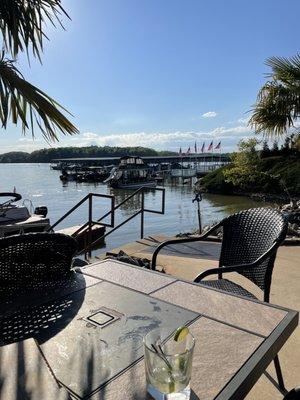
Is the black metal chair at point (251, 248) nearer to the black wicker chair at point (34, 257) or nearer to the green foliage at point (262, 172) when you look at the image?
the black wicker chair at point (34, 257)

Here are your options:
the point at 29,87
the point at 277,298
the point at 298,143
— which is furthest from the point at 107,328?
the point at 298,143

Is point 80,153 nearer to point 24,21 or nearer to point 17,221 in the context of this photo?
point 17,221

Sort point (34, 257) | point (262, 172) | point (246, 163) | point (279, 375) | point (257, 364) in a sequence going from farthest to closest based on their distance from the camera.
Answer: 1. point (262, 172)
2. point (246, 163)
3. point (279, 375)
4. point (34, 257)
5. point (257, 364)

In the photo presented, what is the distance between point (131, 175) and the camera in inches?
1610

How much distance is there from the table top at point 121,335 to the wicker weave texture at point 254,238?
70cm

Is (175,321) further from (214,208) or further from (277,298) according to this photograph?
(214,208)

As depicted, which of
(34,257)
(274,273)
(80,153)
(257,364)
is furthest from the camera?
(80,153)

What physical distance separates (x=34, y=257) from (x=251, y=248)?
1.46m

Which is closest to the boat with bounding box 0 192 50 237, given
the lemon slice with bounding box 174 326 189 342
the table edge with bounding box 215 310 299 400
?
the table edge with bounding box 215 310 299 400

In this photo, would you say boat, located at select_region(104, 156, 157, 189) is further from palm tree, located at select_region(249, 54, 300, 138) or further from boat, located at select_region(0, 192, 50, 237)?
palm tree, located at select_region(249, 54, 300, 138)

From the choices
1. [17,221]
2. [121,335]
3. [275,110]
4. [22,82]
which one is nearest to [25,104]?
[22,82]

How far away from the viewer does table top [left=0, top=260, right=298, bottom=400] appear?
949 mm

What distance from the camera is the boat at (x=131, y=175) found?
39.5 meters

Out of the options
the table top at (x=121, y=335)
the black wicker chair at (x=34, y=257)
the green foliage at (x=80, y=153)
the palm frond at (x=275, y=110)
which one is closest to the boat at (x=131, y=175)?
the palm frond at (x=275, y=110)
